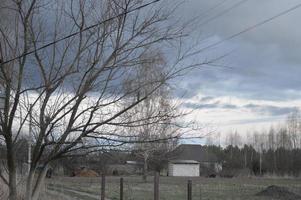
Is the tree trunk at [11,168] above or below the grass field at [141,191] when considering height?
above

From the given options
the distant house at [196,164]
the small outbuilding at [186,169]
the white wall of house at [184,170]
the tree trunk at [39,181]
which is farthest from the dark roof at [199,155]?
the tree trunk at [39,181]

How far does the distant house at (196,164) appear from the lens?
303ft

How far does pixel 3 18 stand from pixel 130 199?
1601 centimetres

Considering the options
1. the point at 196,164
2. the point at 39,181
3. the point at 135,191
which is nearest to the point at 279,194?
the point at 135,191

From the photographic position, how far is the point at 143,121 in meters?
9.34

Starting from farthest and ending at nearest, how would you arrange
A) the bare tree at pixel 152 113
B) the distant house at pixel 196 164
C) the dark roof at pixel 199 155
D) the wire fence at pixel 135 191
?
the dark roof at pixel 199 155
the distant house at pixel 196 164
the wire fence at pixel 135 191
the bare tree at pixel 152 113

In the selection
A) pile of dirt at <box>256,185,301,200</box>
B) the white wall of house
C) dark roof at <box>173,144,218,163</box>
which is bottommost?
the white wall of house

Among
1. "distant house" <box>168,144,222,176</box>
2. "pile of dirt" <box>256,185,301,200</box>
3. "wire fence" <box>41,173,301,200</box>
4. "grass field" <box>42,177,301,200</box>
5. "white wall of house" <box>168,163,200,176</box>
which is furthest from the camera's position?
"distant house" <box>168,144,222,176</box>

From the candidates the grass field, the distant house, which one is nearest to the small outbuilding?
the distant house

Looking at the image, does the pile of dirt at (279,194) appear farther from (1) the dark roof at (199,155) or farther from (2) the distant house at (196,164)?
(1) the dark roof at (199,155)

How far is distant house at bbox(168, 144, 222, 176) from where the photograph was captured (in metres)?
92.2

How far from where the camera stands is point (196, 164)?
96.2 meters

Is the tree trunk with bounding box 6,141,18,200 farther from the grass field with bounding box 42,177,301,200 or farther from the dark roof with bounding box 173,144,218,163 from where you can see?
the dark roof with bounding box 173,144,218,163

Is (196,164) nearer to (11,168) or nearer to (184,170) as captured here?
(184,170)
